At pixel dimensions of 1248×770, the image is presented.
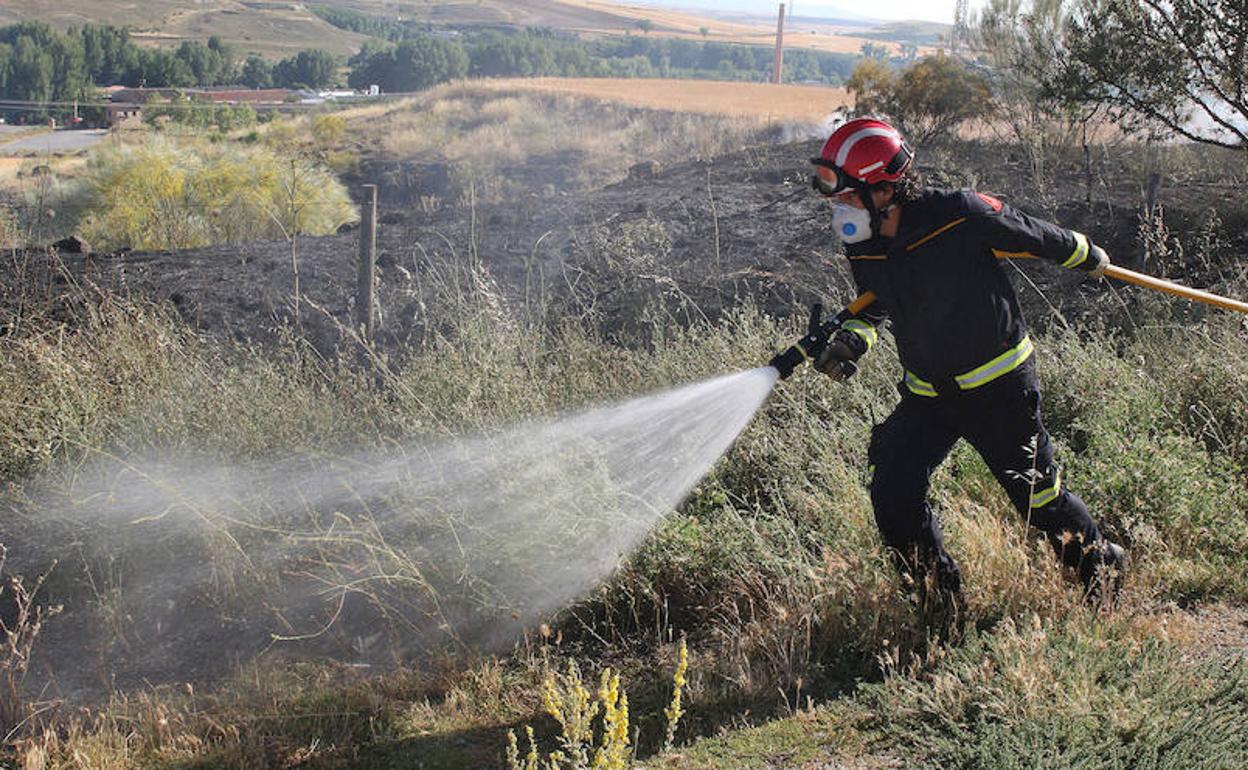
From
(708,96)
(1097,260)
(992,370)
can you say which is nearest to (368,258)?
(992,370)

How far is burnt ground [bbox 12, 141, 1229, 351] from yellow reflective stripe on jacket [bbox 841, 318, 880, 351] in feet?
9.31

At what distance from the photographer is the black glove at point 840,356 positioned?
140 inches

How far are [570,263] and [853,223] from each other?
564 centimetres

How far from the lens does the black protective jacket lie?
11.0 ft

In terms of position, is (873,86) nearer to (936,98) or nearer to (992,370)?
(936,98)

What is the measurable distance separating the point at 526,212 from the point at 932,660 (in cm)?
853

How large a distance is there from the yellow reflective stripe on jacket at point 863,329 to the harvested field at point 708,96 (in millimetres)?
28079

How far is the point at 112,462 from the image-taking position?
4816mm

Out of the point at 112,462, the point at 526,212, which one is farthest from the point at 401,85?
the point at 112,462

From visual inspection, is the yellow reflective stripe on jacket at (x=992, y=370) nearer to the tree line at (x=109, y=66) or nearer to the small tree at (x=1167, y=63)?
the small tree at (x=1167, y=63)

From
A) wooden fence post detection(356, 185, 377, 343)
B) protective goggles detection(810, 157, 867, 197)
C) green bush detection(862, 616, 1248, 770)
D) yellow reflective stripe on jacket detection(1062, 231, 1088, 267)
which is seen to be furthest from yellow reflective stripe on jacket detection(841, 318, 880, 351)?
wooden fence post detection(356, 185, 377, 343)

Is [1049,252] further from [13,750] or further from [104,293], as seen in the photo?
[104,293]

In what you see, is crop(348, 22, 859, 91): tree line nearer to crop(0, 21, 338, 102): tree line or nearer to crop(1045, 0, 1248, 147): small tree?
crop(0, 21, 338, 102): tree line

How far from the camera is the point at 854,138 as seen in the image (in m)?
3.37
